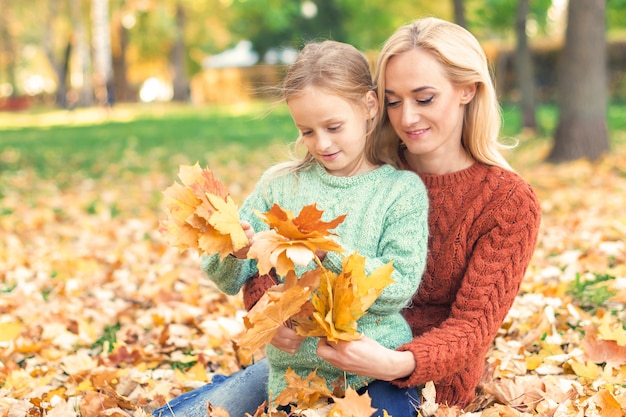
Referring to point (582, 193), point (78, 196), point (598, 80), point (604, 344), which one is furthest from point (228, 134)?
point (604, 344)

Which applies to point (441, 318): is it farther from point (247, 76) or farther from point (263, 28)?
point (247, 76)

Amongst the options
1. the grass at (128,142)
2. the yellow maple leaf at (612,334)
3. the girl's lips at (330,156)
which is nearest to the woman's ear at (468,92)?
the girl's lips at (330,156)

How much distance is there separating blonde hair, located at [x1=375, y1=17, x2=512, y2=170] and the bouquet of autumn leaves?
0.72 meters

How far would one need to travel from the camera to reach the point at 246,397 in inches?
93.4

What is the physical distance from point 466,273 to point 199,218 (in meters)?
0.87

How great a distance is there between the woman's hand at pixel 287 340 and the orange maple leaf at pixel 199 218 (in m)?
0.34

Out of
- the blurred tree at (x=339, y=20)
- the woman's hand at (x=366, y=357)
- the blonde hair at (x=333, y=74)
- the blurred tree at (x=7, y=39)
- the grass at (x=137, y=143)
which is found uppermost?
the blurred tree at (x=7, y=39)

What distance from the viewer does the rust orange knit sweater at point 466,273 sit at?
79.8 inches

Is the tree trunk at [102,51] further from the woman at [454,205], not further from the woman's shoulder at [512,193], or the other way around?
the woman's shoulder at [512,193]

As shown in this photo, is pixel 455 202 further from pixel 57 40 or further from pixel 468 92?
pixel 57 40

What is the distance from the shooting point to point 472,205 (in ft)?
7.28

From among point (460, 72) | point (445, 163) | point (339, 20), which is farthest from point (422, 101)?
point (339, 20)

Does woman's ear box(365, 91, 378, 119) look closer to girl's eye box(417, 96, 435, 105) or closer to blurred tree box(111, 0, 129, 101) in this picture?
girl's eye box(417, 96, 435, 105)

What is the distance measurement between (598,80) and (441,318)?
6.77 metres
